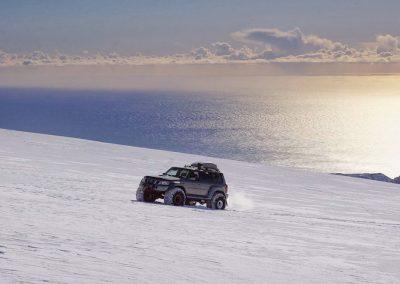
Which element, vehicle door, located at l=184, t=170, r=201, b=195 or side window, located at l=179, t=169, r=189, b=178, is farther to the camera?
side window, located at l=179, t=169, r=189, b=178

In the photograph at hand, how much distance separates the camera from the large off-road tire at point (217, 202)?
22.3 meters

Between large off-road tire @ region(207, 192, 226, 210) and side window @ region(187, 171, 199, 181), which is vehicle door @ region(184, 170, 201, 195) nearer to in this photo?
side window @ region(187, 171, 199, 181)

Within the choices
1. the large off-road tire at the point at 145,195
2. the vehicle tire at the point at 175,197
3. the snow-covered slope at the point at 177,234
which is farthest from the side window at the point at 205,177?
the large off-road tire at the point at 145,195

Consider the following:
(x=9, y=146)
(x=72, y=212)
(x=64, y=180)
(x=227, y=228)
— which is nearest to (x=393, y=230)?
(x=227, y=228)

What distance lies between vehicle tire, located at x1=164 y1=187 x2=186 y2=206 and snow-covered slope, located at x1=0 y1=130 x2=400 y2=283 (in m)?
0.78

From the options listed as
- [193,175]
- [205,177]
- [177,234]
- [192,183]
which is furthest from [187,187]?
[177,234]

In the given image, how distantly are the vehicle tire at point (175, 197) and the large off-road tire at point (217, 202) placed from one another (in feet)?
3.80

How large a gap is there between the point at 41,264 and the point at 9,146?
32.3 m

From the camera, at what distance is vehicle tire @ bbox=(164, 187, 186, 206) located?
21.3 m

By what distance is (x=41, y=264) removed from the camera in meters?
9.74

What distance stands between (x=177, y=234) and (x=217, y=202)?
7.88 metres

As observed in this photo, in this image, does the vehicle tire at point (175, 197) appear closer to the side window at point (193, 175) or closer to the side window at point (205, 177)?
the side window at point (193, 175)

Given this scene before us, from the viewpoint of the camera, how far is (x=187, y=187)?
21.8 m

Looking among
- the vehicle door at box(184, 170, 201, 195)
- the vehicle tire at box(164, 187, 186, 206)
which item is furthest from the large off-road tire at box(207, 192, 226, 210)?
the vehicle tire at box(164, 187, 186, 206)
